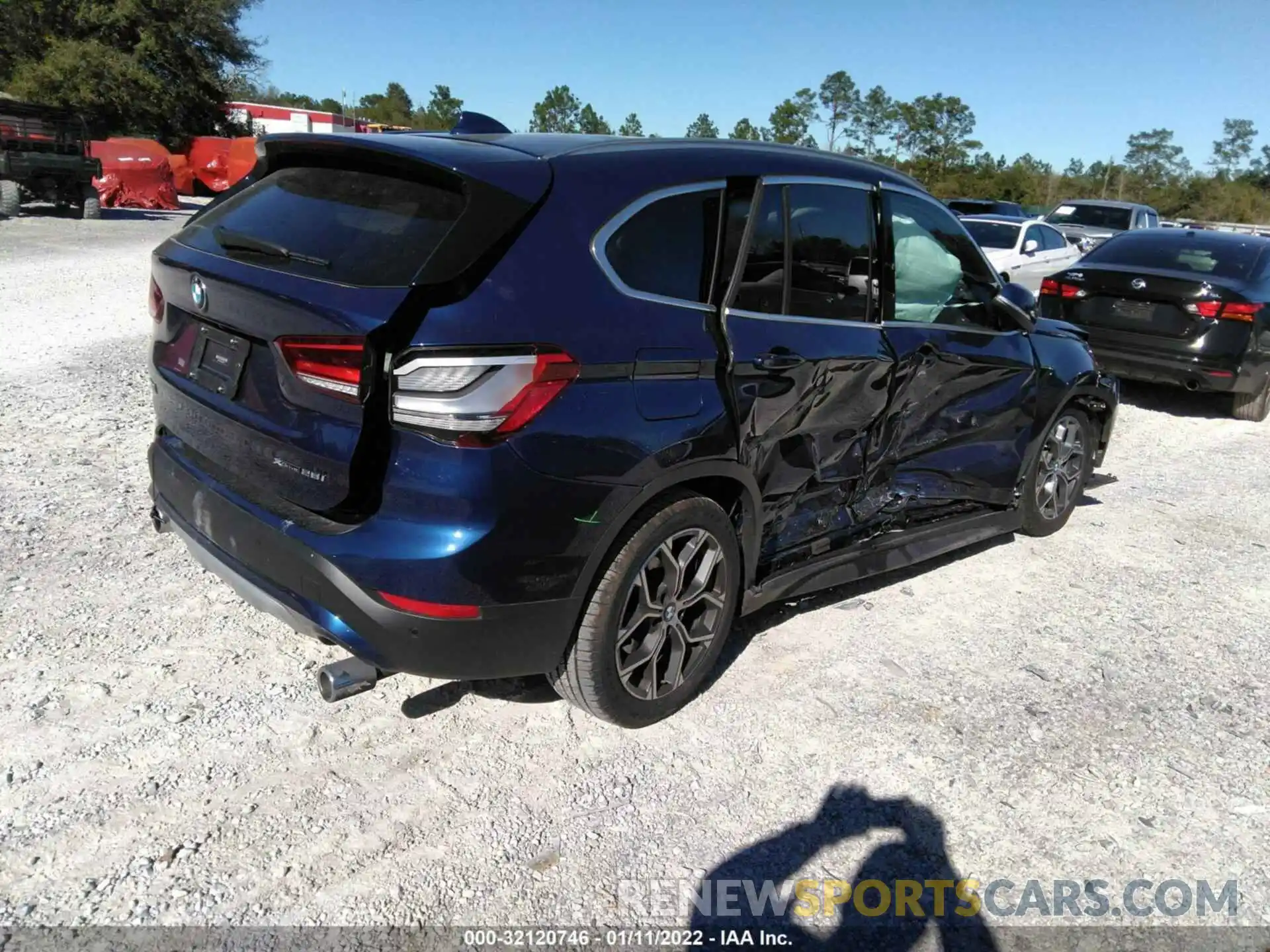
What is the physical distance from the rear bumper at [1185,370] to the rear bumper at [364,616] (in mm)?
6848

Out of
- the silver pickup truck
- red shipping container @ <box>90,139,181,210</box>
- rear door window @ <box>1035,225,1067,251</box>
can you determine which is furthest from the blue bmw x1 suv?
red shipping container @ <box>90,139,181,210</box>

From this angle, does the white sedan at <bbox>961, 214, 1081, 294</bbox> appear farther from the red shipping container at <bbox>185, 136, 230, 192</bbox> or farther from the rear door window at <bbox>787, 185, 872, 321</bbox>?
the red shipping container at <bbox>185, 136, 230, 192</bbox>

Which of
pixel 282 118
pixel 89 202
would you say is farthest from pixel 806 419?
pixel 282 118

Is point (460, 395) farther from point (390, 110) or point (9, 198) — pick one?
point (390, 110)

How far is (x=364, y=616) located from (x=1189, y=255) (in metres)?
9.03

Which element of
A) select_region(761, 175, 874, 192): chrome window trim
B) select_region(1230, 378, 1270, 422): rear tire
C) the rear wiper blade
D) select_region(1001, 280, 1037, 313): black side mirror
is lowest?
select_region(1230, 378, 1270, 422): rear tire

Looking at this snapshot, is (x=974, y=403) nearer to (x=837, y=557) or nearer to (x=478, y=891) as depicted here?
(x=837, y=557)

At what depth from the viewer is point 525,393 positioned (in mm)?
2588

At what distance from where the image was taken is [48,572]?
3.95 m

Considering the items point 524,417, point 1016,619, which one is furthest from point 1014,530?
point 524,417

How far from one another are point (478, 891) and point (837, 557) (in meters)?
2.04

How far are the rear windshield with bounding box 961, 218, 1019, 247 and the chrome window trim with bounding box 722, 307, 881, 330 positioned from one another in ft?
35.8

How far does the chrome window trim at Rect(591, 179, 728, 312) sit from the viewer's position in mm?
2848

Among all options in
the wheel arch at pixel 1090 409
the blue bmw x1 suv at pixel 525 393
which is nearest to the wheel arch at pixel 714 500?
the blue bmw x1 suv at pixel 525 393
